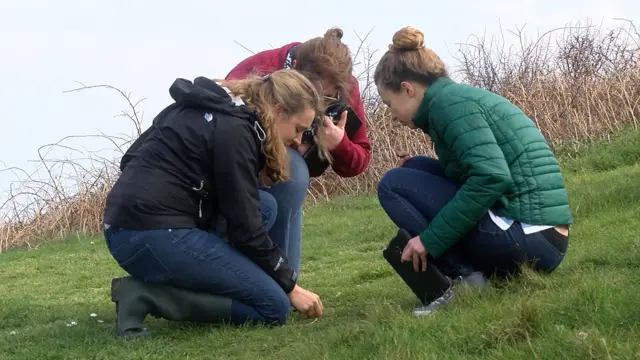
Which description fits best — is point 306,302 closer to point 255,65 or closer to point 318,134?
point 318,134

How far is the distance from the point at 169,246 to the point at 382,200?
0.97m

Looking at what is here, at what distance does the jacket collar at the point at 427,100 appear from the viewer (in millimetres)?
3480

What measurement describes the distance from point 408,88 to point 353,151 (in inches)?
39.2

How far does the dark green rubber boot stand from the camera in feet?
12.1

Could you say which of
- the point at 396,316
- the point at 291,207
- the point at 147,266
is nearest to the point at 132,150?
the point at 147,266

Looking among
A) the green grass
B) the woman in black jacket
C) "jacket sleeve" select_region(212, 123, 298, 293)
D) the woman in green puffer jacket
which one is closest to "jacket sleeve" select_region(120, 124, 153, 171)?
the woman in black jacket

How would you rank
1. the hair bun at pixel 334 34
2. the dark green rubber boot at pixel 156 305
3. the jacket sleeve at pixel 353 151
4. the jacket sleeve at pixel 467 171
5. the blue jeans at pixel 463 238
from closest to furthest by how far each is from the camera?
the jacket sleeve at pixel 467 171
the blue jeans at pixel 463 238
the dark green rubber boot at pixel 156 305
the hair bun at pixel 334 34
the jacket sleeve at pixel 353 151

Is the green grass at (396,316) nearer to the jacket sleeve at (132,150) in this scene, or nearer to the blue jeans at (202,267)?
the blue jeans at (202,267)

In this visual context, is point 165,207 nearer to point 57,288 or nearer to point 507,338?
point 507,338

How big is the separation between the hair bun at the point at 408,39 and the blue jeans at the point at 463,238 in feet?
1.82

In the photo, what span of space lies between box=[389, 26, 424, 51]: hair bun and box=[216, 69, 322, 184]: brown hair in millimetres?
475

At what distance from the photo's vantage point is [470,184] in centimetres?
329

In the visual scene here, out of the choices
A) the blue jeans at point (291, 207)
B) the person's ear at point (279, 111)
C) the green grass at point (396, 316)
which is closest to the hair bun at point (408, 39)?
the person's ear at point (279, 111)

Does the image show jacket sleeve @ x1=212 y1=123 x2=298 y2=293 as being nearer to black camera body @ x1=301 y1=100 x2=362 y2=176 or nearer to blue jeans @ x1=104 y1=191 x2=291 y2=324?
blue jeans @ x1=104 y1=191 x2=291 y2=324
